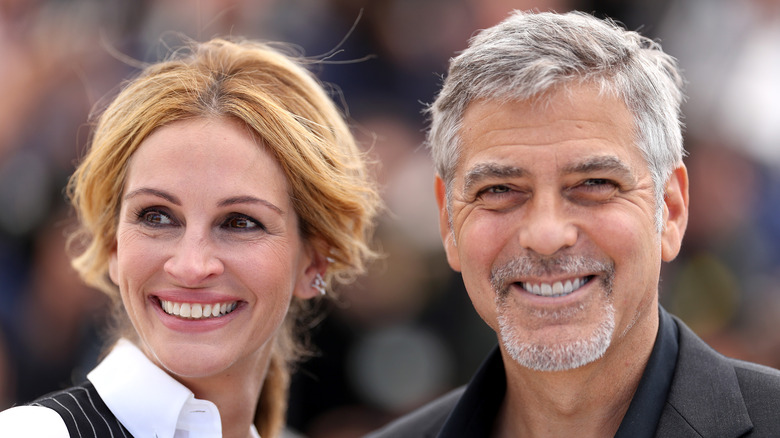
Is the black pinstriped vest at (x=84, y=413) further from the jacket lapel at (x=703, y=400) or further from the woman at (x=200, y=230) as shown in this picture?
the jacket lapel at (x=703, y=400)

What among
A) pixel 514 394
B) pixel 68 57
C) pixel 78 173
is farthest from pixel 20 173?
pixel 514 394

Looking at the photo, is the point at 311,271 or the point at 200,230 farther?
the point at 311,271

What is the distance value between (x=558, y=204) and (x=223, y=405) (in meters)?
1.35

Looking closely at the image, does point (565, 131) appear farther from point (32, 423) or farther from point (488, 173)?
point (32, 423)

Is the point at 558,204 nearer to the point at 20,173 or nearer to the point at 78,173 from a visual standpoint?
the point at 78,173

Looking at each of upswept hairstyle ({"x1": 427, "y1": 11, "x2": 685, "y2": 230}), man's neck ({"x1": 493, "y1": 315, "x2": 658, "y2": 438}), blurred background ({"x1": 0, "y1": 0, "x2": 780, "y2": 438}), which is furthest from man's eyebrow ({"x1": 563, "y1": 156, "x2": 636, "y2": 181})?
blurred background ({"x1": 0, "y1": 0, "x2": 780, "y2": 438})

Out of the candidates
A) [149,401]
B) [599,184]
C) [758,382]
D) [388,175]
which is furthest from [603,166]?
[388,175]

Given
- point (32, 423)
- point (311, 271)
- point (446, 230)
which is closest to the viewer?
point (32, 423)

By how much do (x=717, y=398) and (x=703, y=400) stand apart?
4cm

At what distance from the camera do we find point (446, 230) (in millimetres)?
3143

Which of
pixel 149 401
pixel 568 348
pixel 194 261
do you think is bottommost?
pixel 149 401

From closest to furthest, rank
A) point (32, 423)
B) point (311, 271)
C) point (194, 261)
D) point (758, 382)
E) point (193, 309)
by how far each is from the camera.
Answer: point (32, 423) < point (758, 382) < point (194, 261) < point (193, 309) < point (311, 271)

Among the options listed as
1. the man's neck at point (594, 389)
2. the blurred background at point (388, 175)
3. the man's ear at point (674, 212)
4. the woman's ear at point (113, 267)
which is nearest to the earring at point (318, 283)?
the woman's ear at point (113, 267)

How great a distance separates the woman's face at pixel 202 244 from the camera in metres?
2.86
